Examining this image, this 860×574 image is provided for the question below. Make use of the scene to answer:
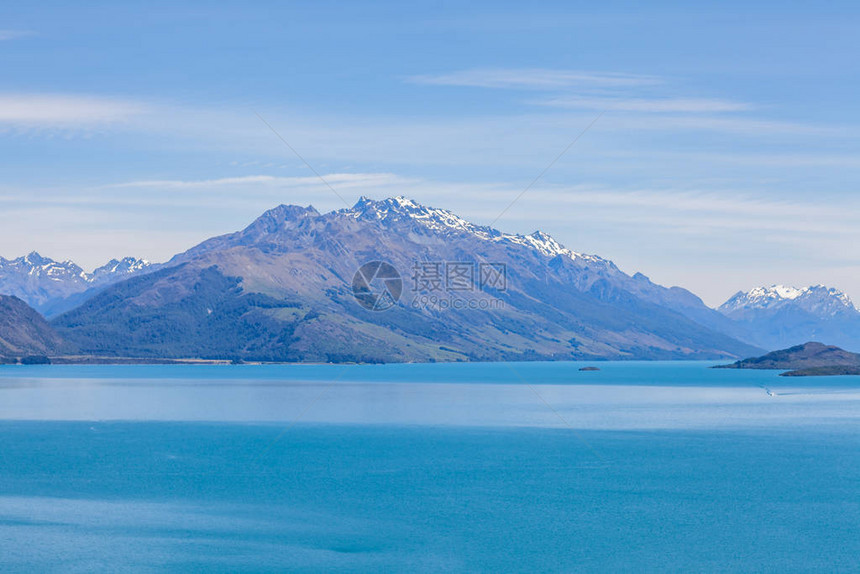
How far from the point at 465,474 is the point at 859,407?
10537 centimetres

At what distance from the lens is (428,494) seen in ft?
239

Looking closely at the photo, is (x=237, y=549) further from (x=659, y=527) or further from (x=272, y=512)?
(x=659, y=527)

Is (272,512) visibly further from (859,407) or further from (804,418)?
(859,407)

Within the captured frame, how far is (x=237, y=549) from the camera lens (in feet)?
182

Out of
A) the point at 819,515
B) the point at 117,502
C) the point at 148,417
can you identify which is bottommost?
the point at 819,515

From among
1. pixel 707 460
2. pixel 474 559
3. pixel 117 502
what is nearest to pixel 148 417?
pixel 117 502

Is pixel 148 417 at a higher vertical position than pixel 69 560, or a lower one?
higher

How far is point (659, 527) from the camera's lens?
61.3m

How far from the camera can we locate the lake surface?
54.6 metres

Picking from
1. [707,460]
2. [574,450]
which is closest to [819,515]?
[707,460]

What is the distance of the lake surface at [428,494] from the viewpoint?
2148 inches

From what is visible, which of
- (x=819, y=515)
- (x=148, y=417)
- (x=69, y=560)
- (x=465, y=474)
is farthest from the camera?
(x=148, y=417)

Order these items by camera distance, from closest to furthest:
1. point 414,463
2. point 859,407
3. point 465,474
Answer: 1. point 465,474
2. point 414,463
3. point 859,407

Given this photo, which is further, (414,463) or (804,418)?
(804,418)
